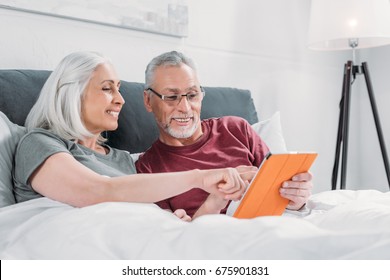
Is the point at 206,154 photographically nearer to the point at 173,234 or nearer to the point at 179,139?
the point at 179,139

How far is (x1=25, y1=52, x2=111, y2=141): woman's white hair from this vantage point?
1.57 metres

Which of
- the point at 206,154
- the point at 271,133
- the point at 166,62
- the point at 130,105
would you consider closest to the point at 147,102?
the point at 130,105

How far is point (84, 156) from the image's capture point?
5.02 feet

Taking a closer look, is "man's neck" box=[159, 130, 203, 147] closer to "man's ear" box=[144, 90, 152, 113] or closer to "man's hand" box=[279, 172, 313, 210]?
"man's ear" box=[144, 90, 152, 113]

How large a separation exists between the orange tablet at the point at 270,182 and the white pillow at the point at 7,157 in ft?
1.99

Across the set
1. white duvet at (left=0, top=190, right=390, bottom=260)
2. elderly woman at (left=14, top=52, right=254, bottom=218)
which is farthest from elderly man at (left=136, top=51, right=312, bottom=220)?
white duvet at (left=0, top=190, right=390, bottom=260)

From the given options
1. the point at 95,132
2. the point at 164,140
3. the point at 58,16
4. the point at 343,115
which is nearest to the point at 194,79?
the point at 164,140

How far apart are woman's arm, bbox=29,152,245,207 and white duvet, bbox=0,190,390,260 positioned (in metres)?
0.04

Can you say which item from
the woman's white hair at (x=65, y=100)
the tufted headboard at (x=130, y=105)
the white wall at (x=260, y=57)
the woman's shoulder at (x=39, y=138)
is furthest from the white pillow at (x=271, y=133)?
the woman's shoulder at (x=39, y=138)

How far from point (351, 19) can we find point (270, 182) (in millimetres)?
1750

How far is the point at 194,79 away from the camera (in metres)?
1.93

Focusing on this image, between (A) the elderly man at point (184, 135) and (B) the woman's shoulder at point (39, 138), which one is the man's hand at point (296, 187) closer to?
(A) the elderly man at point (184, 135)

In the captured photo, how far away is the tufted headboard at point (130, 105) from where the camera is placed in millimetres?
1669
